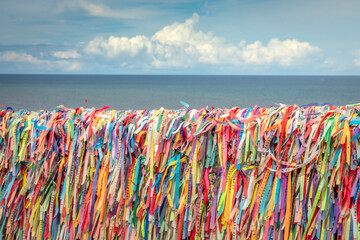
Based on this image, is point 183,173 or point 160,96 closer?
point 183,173

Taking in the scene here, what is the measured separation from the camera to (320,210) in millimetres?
2406

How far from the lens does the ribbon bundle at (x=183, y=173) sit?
94.0 inches

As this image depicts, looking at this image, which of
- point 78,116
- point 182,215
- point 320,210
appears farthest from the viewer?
point 78,116

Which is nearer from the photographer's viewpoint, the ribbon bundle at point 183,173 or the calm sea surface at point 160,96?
the ribbon bundle at point 183,173

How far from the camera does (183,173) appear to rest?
2.58 m

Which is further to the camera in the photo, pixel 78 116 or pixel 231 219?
pixel 78 116

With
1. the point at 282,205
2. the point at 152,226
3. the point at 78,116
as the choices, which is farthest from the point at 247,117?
the point at 78,116

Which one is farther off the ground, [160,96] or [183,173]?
[183,173]

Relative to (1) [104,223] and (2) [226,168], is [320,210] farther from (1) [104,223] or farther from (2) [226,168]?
(1) [104,223]

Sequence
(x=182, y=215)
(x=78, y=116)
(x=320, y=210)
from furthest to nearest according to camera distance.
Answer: (x=78, y=116)
(x=182, y=215)
(x=320, y=210)

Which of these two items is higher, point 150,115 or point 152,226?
point 150,115

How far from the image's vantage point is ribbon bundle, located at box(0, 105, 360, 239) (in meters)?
2.39

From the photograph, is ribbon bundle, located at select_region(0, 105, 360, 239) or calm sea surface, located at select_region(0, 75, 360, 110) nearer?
ribbon bundle, located at select_region(0, 105, 360, 239)

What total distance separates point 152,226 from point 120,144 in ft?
2.08
